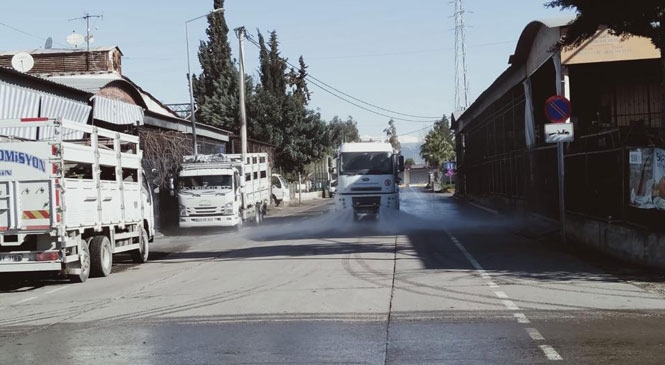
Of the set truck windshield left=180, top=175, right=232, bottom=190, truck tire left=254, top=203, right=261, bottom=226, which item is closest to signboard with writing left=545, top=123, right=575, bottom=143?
truck windshield left=180, top=175, right=232, bottom=190

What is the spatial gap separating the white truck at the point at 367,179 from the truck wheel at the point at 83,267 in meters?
13.9

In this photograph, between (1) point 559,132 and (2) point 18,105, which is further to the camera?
(2) point 18,105

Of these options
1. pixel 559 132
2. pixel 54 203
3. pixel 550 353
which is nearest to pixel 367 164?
pixel 559 132

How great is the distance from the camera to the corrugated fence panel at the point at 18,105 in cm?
1766

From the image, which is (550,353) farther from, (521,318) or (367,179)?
(367,179)

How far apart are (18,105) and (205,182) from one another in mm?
9182

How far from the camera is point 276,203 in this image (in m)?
50.7

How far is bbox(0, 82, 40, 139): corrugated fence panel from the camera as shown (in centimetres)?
1766

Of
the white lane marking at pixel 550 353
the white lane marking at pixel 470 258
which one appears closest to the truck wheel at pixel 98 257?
the white lane marking at pixel 470 258

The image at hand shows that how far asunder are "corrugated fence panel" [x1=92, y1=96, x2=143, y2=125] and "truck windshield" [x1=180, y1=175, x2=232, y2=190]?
2788 millimetres

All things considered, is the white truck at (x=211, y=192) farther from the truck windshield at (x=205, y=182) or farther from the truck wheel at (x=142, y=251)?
the truck wheel at (x=142, y=251)

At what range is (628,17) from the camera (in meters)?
13.2

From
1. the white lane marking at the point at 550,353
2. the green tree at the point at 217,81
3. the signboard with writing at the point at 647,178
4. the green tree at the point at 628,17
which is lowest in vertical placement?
the white lane marking at the point at 550,353

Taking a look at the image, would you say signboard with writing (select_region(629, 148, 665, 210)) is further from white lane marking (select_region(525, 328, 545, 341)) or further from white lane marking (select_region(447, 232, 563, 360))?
white lane marking (select_region(525, 328, 545, 341))
